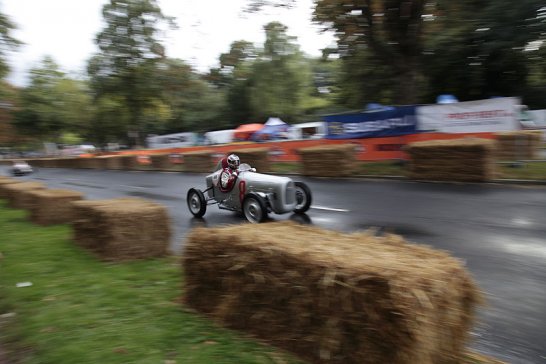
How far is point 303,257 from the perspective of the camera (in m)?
2.57

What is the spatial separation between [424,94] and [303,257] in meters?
23.9

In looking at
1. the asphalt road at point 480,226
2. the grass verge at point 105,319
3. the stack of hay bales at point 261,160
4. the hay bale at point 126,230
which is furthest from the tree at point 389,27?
the grass verge at point 105,319

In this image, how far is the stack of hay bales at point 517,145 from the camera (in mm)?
11828

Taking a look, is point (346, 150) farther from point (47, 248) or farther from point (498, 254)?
point (47, 248)

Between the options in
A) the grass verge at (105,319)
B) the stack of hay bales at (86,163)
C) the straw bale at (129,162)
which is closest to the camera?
the grass verge at (105,319)

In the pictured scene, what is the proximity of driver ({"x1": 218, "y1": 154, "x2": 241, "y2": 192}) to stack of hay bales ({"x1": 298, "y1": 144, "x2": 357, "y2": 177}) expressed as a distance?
6.64 m

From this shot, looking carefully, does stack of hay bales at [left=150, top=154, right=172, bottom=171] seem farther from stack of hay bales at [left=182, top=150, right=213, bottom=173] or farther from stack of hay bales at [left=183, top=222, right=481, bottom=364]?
stack of hay bales at [left=183, top=222, right=481, bottom=364]

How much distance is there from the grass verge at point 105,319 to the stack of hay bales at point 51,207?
2.47 metres

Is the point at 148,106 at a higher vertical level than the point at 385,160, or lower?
higher

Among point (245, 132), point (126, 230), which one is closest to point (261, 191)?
point (126, 230)

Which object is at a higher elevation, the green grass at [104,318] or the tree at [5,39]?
the tree at [5,39]

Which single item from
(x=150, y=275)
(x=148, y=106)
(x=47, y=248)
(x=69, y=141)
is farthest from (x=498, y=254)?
(x=69, y=141)

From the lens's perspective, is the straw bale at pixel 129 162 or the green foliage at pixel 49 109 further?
the green foliage at pixel 49 109

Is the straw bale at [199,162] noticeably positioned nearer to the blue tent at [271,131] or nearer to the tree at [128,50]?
the blue tent at [271,131]
